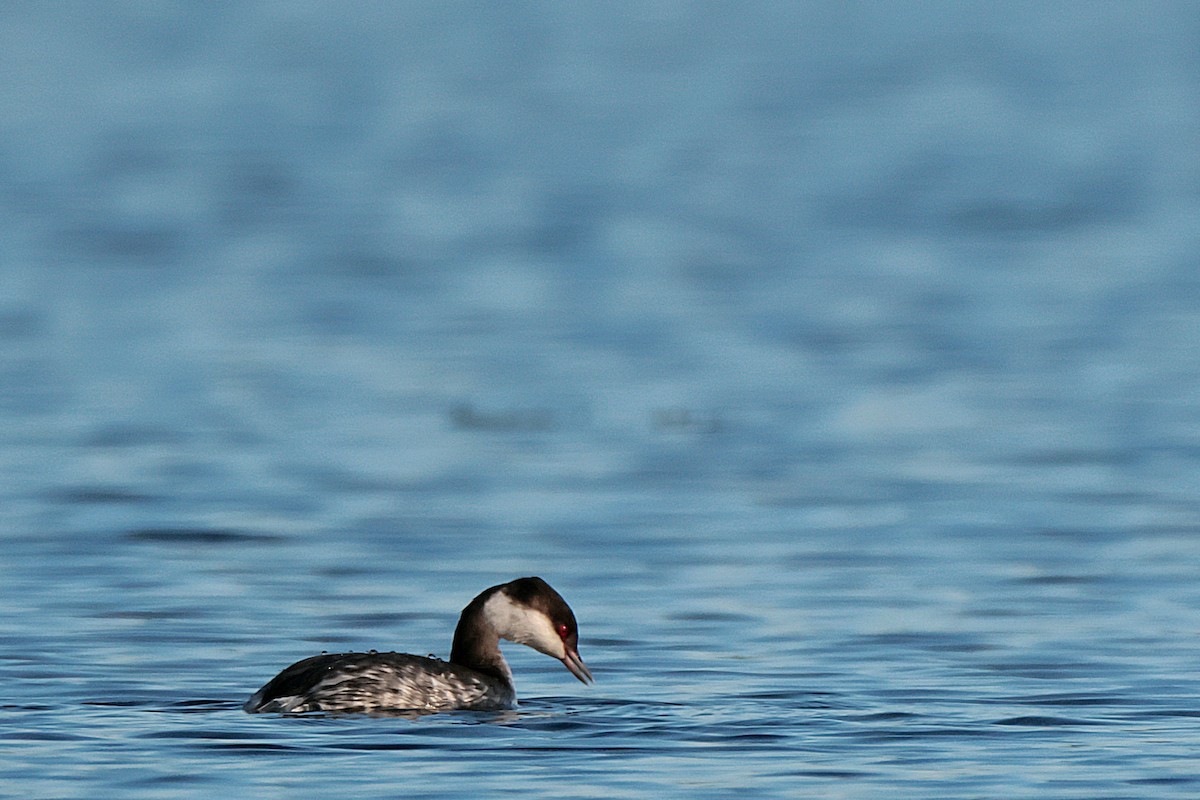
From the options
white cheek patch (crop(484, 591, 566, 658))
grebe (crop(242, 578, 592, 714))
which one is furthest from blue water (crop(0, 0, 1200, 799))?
white cheek patch (crop(484, 591, 566, 658))

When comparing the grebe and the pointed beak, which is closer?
the grebe

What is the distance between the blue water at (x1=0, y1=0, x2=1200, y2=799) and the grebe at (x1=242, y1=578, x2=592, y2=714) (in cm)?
14

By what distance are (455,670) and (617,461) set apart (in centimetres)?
644

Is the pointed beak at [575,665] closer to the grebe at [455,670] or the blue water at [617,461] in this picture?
the grebe at [455,670]

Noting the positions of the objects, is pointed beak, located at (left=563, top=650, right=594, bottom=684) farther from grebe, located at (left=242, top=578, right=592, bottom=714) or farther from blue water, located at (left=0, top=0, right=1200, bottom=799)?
blue water, located at (left=0, top=0, right=1200, bottom=799)

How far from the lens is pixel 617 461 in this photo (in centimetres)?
1864

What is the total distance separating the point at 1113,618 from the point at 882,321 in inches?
452

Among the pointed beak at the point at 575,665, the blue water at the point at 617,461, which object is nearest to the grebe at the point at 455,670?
the pointed beak at the point at 575,665

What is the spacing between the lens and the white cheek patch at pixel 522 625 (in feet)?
41.0

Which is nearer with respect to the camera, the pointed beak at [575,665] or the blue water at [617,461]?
the blue water at [617,461]

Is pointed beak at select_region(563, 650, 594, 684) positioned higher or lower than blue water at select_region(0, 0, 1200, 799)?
lower

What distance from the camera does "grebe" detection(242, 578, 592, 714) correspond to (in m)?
11.6

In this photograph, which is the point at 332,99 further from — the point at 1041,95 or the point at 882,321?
the point at 882,321

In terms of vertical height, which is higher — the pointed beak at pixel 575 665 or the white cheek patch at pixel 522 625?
the white cheek patch at pixel 522 625
